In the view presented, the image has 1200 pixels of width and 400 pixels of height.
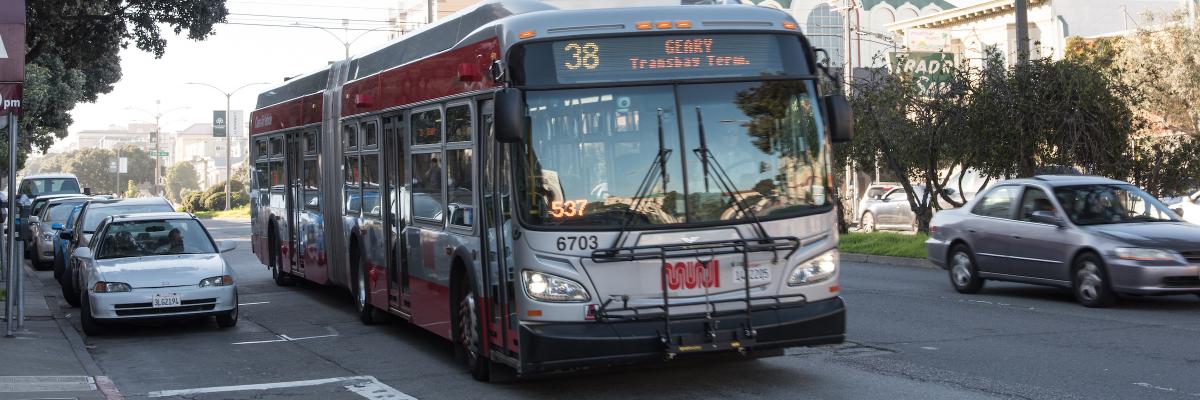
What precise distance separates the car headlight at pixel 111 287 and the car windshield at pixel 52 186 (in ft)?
89.8

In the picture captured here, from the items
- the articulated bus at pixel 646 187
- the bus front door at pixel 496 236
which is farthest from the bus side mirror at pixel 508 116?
the bus front door at pixel 496 236

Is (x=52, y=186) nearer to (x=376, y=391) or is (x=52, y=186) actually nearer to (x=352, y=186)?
(x=352, y=186)

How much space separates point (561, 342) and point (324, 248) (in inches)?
346

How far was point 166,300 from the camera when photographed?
14.1 m

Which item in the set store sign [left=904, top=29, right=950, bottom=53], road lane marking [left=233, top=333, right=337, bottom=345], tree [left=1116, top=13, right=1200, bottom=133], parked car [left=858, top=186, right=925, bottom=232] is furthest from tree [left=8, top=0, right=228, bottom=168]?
store sign [left=904, top=29, right=950, bottom=53]

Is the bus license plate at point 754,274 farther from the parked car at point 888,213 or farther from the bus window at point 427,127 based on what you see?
the parked car at point 888,213

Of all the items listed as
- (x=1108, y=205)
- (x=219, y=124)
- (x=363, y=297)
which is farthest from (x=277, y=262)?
(x=219, y=124)

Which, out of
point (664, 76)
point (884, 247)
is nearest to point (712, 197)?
point (664, 76)

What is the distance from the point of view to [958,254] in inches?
647

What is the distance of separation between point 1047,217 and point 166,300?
9808 millimetres

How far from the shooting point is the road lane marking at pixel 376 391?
9.75 metres

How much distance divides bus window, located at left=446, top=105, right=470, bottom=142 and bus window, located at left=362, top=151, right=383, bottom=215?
9.48 ft

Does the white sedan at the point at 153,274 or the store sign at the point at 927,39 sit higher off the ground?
the store sign at the point at 927,39

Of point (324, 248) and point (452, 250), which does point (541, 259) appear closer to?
point (452, 250)
